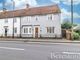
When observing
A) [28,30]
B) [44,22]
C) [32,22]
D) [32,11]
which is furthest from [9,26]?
[44,22]

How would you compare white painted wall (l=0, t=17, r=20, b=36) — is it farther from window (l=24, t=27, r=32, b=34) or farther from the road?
the road

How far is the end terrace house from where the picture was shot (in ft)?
170

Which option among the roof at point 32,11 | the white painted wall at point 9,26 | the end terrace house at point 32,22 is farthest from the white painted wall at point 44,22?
the white painted wall at point 9,26

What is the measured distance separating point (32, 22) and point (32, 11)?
110 inches

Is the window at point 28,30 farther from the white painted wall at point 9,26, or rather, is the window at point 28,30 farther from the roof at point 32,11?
the roof at point 32,11

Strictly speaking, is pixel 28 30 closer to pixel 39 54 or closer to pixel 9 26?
pixel 9 26

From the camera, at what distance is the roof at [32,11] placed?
173ft

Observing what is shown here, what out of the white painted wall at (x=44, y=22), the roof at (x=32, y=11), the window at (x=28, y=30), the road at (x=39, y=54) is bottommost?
the road at (x=39, y=54)

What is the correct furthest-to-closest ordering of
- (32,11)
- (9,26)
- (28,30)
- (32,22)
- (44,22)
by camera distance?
(9,26), (32,11), (28,30), (32,22), (44,22)

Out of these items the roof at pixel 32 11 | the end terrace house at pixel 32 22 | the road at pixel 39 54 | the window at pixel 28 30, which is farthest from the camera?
the window at pixel 28 30

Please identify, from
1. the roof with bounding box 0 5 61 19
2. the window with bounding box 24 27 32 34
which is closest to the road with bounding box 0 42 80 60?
the roof with bounding box 0 5 61 19

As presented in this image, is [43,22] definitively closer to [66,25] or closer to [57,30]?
[57,30]

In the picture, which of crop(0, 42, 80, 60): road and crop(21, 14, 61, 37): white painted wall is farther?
crop(21, 14, 61, 37): white painted wall

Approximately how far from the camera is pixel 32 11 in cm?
5656
